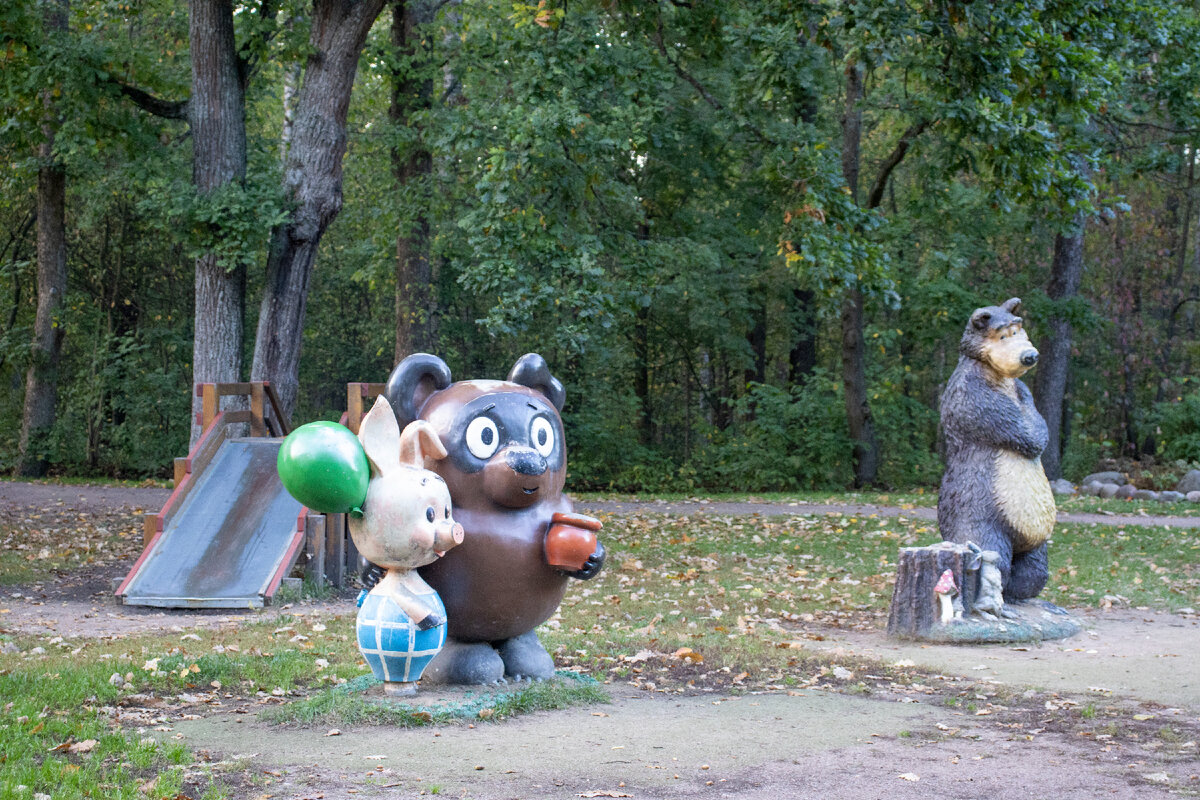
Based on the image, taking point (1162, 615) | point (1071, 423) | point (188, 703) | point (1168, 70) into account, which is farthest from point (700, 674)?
point (1071, 423)

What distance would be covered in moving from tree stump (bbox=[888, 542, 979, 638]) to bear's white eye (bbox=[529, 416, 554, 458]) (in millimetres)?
3141

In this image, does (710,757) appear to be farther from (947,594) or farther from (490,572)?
(947,594)

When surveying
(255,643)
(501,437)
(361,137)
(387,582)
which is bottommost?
(255,643)

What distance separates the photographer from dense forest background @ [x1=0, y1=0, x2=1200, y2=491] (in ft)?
43.7

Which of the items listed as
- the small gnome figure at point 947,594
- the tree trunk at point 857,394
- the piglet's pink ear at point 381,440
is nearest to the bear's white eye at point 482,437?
the piglet's pink ear at point 381,440

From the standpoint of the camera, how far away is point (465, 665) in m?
6.29

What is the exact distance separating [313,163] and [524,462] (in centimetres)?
944

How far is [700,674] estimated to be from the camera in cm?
711

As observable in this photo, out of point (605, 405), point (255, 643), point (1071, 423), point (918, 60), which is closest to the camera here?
point (255, 643)

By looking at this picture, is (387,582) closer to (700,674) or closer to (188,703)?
(188,703)

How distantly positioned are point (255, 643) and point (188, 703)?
1.81 m

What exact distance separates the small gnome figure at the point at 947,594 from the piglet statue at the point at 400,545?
12.6 feet

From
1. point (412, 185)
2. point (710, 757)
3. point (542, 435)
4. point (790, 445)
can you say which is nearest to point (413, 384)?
point (542, 435)

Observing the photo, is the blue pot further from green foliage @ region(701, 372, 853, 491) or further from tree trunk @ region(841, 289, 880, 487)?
green foliage @ region(701, 372, 853, 491)
